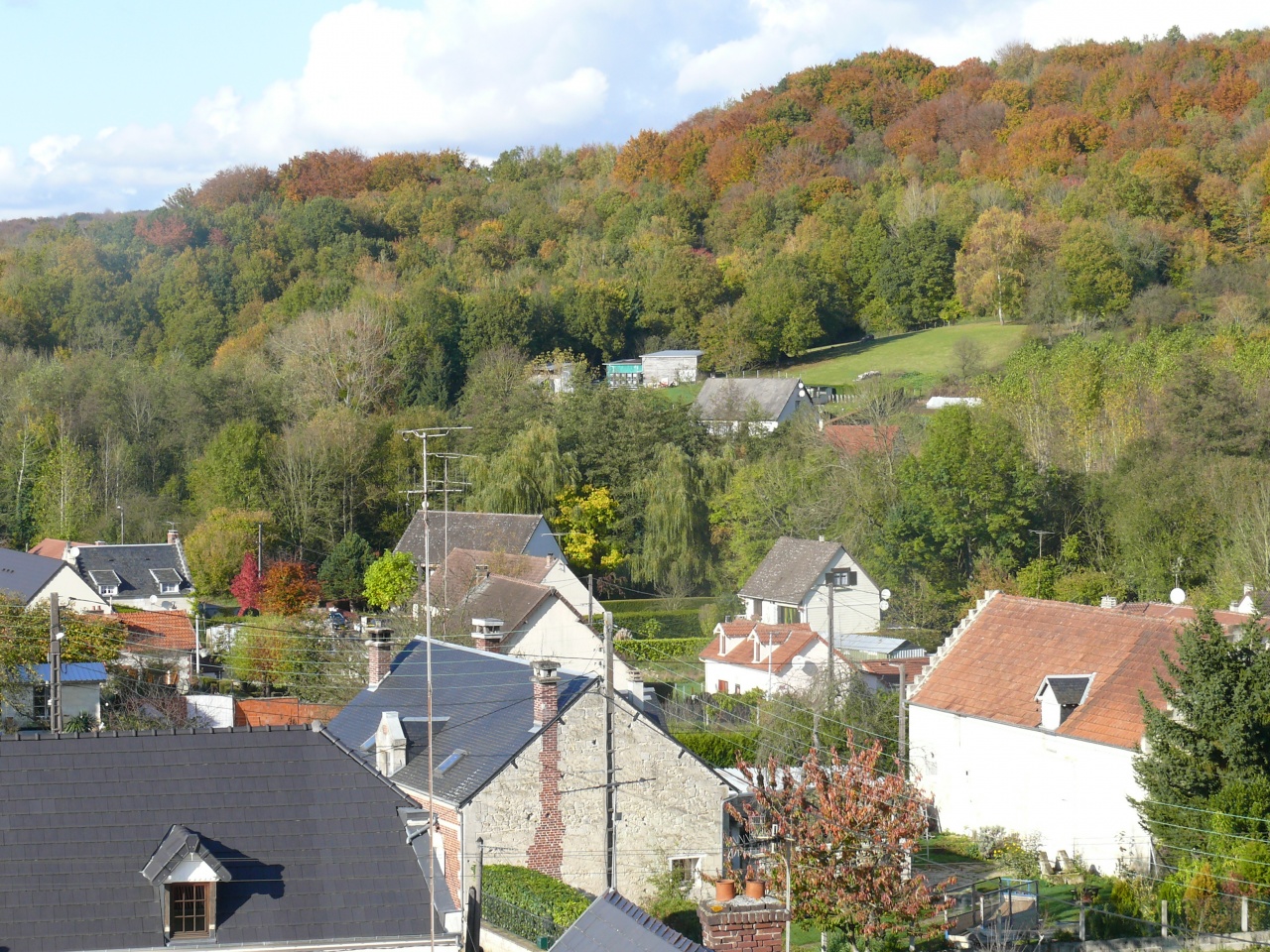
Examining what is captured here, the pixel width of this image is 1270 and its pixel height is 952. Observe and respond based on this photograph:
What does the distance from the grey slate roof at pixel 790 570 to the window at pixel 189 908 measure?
3266cm

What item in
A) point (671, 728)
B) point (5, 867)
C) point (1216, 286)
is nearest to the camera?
point (5, 867)

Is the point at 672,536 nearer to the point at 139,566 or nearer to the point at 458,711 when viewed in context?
the point at 139,566

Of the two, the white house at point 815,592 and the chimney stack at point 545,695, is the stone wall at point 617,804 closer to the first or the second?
the chimney stack at point 545,695

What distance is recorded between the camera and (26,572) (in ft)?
144

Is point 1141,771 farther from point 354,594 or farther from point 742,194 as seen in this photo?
point 742,194

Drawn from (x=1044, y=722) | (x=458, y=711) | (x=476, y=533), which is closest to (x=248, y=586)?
(x=476, y=533)

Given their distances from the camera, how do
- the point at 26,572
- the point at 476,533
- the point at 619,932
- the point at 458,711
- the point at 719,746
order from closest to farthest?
1. the point at 619,932
2. the point at 458,711
3. the point at 719,746
4. the point at 26,572
5. the point at 476,533

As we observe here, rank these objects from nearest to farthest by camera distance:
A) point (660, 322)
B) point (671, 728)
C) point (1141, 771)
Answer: point (1141, 771) → point (671, 728) → point (660, 322)

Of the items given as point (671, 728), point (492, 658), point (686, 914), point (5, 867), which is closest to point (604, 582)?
point (671, 728)

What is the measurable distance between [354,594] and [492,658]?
92.0 feet

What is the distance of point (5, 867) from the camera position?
42.6ft

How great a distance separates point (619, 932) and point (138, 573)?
4163 centimetres

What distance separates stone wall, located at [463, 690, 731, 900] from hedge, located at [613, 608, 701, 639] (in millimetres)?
26016

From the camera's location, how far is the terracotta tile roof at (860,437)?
174ft
